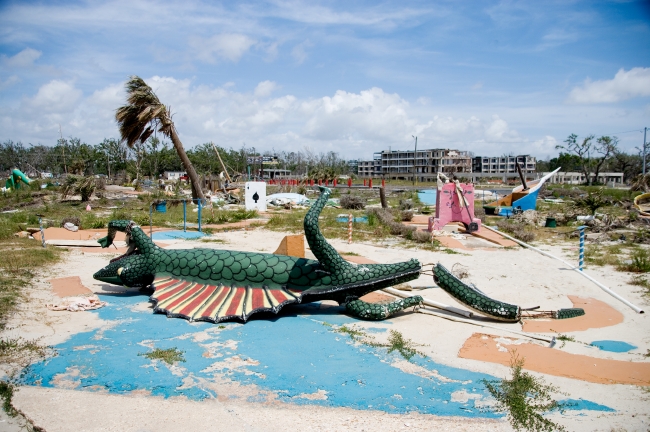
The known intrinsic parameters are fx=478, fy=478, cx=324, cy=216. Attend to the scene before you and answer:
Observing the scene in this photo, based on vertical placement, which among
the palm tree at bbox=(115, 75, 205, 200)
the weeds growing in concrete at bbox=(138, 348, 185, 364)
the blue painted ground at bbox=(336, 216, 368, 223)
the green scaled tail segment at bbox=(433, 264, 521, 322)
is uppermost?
the palm tree at bbox=(115, 75, 205, 200)

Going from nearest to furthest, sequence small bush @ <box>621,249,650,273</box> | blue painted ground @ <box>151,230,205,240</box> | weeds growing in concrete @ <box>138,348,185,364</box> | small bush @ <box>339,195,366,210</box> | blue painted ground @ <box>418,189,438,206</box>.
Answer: weeds growing in concrete @ <box>138,348,185,364</box> → small bush @ <box>621,249,650,273</box> → blue painted ground @ <box>151,230,205,240</box> → small bush @ <box>339,195,366,210</box> → blue painted ground @ <box>418,189,438,206</box>

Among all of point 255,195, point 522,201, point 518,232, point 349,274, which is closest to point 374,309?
point 349,274

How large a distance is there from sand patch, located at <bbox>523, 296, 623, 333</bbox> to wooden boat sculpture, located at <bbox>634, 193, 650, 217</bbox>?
586 inches

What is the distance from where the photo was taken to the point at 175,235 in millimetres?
15898

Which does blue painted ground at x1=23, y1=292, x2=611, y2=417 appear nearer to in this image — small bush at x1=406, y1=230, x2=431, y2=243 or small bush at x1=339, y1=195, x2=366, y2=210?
small bush at x1=406, y1=230, x2=431, y2=243

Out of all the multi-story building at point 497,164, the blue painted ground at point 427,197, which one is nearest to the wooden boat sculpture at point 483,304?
the blue painted ground at point 427,197

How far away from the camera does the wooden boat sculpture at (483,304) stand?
7691 mm

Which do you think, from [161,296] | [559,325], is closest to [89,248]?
[161,296]

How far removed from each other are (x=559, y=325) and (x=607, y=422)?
3383mm

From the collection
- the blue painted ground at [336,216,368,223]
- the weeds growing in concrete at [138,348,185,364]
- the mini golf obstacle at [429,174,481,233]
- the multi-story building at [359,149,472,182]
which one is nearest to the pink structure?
the mini golf obstacle at [429,174,481,233]

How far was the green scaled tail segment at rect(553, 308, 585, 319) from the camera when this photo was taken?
8062mm

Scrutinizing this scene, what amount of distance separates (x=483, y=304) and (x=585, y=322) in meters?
1.82

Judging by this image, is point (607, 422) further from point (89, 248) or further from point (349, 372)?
point (89, 248)

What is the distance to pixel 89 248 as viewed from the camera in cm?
1338
